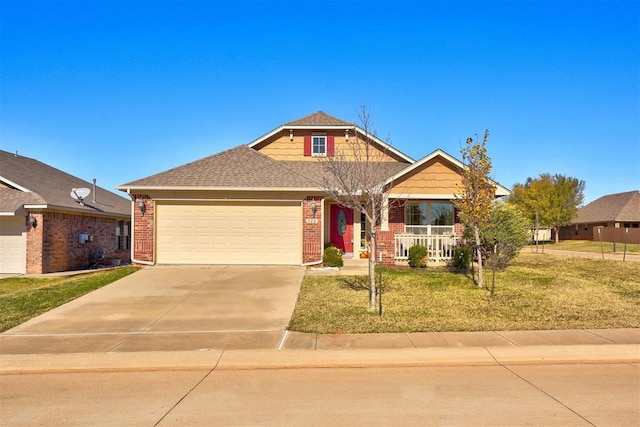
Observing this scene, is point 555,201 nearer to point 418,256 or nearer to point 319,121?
point 319,121

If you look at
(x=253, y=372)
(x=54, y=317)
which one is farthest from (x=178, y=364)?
(x=54, y=317)

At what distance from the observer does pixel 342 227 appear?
1928 centimetres

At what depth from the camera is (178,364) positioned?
23.3 ft

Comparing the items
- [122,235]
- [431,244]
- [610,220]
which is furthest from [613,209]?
[122,235]

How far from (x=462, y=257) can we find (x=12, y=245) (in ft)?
53.1

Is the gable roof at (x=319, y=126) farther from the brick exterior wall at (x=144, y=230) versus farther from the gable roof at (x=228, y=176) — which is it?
the brick exterior wall at (x=144, y=230)

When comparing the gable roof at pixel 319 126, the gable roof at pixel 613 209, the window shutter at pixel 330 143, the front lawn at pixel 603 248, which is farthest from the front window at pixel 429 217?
the gable roof at pixel 613 209

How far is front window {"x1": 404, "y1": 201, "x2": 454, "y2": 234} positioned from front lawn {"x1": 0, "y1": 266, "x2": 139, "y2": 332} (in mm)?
10107

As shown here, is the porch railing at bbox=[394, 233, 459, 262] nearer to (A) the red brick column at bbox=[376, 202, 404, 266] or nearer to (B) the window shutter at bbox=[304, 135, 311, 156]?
(A) the red brick column at bbox=[376, 202, 404, 266]

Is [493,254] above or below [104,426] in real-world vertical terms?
above

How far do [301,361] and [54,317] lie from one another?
641 cm

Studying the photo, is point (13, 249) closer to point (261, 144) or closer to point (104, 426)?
point (261, 144)

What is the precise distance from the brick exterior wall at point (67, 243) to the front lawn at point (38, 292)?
4.80ft

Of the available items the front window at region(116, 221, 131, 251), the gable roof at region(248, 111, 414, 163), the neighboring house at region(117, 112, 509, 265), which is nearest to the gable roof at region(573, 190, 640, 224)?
the gable roof at region(248, 111, 414, 163)
